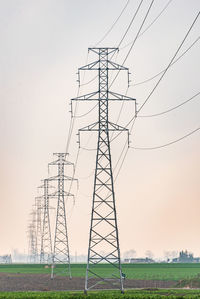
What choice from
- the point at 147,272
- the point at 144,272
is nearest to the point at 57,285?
the point at 144,272

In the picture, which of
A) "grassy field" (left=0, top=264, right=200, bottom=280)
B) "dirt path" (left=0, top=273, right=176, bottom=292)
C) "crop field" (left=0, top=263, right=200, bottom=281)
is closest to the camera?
"dirt path" (left=0, top=273, right=176, bottom=292)

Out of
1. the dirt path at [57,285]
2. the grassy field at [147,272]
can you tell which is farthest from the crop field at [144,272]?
the dirt path at [57,285]

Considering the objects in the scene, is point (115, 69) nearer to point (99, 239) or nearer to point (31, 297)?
point (99, 239)

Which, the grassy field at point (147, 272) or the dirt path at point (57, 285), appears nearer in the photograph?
the dirt path at point (57, 285)

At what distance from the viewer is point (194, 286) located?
7744 cm

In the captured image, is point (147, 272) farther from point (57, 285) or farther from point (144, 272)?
point (57, 285)

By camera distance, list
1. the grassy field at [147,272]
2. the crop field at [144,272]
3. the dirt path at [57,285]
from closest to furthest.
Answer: the dirt path at [57,285] < the crop field at [144,272] < the grassy field at [147,272]

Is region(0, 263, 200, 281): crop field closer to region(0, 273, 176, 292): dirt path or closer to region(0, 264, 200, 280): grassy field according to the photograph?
region(0, 264, 200, 280): grassy field

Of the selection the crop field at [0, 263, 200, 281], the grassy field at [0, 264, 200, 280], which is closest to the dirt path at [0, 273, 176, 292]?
the crop field at [0, 263, 200, 281]

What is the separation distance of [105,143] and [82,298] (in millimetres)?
15546

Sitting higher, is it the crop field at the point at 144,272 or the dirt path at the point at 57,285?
the crop field at the point at 144,272

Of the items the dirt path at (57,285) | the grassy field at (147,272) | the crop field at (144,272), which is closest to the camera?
the dirt path at (57,285)

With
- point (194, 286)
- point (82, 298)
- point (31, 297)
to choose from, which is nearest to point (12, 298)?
point (31, 297)

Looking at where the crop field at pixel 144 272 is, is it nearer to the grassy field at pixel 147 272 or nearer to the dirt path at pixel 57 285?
the grassy field at pixel 147 272
